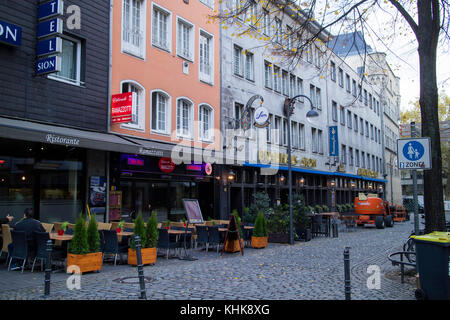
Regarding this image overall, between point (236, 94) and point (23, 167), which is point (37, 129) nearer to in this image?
point (23, 167)

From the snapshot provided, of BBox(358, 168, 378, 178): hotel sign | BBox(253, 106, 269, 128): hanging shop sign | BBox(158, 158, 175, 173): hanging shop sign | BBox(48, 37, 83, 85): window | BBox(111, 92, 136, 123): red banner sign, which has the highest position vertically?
BBox(48, 37, 83, 85): window

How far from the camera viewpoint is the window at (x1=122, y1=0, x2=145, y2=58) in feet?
50.3

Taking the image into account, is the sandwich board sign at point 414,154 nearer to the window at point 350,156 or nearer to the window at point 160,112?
the window at point 160,112

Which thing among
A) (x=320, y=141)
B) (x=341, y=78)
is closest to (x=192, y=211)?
(x=320, y=141)

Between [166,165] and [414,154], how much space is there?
10664 millimetres

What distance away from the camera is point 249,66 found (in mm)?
23016

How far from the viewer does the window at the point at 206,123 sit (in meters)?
18.9

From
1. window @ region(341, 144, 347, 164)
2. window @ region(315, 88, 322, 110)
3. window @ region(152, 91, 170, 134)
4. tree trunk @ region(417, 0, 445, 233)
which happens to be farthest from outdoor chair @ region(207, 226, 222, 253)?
window @ region(341, 144, 347, 164)

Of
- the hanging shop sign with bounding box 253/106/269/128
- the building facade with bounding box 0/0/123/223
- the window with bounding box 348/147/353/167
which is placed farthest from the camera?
the window with bounding box 348/147/353/167

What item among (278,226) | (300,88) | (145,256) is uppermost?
(300,88)

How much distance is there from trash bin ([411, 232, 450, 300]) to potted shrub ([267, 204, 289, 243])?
9.63 meters

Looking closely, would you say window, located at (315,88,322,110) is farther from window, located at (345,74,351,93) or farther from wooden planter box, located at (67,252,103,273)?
wooden planter box, located at (67,252,103,273)

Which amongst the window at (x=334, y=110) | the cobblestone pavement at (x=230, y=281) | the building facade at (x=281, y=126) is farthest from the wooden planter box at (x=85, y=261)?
the window at (x=334, y=110)

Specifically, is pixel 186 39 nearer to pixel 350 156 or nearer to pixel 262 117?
pixel 262 117
